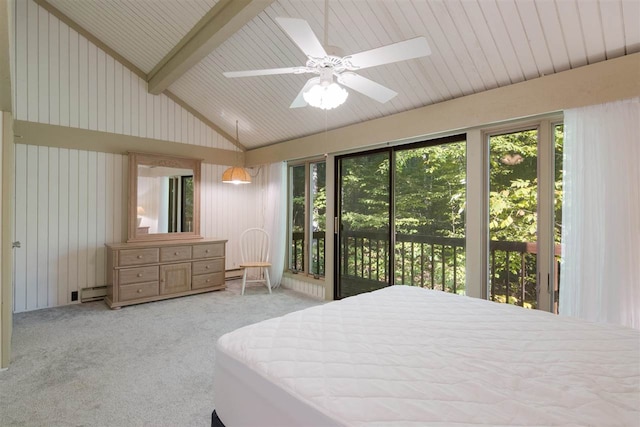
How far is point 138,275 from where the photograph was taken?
3.91 metres

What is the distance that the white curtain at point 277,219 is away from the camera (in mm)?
4879

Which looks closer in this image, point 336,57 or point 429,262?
point 336,57

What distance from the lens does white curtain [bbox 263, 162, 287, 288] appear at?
4879 mm

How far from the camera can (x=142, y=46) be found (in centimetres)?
387

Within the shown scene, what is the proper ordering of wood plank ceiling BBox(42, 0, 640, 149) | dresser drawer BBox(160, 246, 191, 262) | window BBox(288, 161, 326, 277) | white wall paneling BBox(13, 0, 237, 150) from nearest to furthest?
wood plank ceiling BBox(42, 0, 640, 149), white wall paneling BBox(13, 0, 237, 150), dresser drawer BBox(160, 246, 191, 262), window BBox(288, 161, 326, 277)

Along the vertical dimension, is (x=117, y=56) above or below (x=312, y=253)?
above

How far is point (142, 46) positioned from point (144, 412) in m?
4.02

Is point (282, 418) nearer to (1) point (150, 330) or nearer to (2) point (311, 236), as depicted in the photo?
(1) point (150, 330)

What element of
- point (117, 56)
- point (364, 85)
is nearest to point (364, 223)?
point (364, 85)

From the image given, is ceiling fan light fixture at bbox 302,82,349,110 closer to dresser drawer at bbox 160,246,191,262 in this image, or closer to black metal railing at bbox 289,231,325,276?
black metal railing at bbox 289,231,325,276

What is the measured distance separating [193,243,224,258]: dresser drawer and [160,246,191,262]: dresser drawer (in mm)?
109

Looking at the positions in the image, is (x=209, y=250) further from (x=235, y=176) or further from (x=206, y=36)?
(x=206, y=36)

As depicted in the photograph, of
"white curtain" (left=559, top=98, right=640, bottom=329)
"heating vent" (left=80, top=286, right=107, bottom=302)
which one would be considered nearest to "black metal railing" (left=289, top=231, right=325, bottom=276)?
"heating vent" (left=80, top=286, right=107, bottom=302)

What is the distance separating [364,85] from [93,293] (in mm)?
4307
